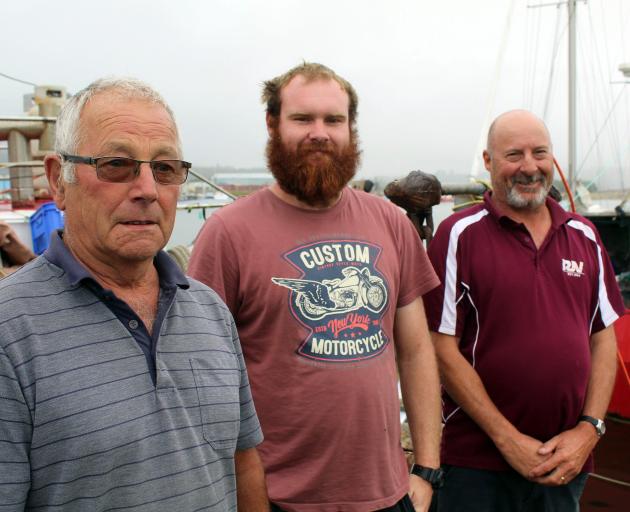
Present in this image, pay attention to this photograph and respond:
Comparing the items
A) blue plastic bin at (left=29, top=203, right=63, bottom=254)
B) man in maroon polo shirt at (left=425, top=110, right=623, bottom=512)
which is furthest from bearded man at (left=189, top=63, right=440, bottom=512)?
blue plastic bin at (left=29, top=203, right=63, bottom=254)

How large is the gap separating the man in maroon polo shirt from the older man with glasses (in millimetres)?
1330

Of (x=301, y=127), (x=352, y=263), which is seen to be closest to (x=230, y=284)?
(x=352, y=263)

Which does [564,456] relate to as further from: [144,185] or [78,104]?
[78,104]

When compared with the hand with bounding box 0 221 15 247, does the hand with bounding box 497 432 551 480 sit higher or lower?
lower

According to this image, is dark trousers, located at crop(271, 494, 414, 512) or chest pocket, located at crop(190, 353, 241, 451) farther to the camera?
dark trousers, located at crop(271, 494, 414, 512)

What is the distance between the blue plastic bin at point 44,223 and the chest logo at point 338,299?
4.02 metres

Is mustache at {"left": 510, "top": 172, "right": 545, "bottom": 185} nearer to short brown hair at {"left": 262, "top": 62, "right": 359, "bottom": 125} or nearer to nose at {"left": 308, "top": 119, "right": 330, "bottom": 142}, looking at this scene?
short brown hair at {"left": 262, "top": 62, "right": 359, "bottom": 125}

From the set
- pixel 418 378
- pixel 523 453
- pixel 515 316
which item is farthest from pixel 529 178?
pixel 523 453

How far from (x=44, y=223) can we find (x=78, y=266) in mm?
4887

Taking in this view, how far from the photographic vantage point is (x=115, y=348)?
55.6 inches

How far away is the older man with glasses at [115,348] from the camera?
1.30 metres

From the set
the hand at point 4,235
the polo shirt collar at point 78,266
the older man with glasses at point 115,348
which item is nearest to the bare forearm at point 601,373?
the older man with glasses at point 115,348

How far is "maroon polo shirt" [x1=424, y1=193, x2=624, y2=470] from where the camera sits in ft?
8.93

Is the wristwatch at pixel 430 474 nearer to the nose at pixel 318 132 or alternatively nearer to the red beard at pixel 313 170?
the red beard at pixel 313 170
